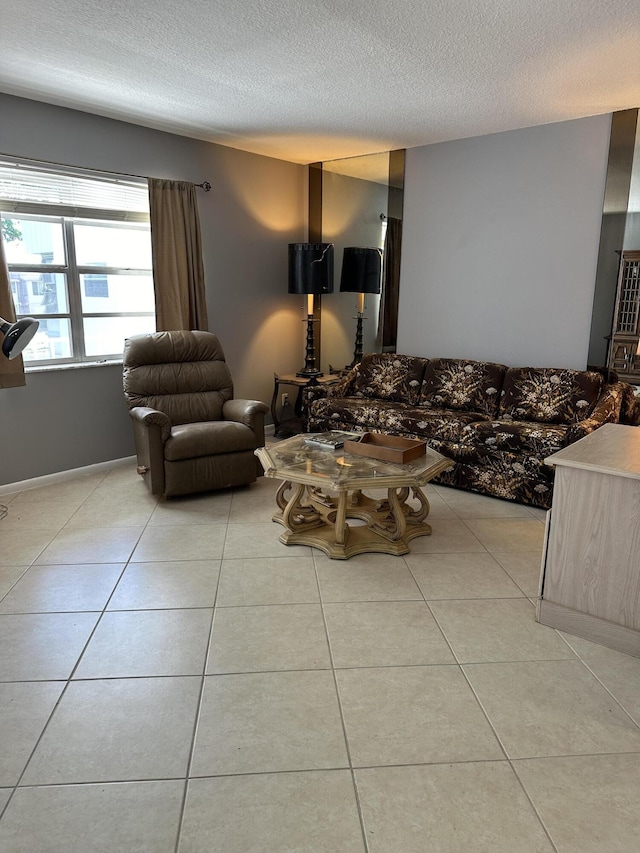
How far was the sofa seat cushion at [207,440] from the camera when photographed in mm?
3824

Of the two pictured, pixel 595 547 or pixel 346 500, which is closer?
pixel 595 547

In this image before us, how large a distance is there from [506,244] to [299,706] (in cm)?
382

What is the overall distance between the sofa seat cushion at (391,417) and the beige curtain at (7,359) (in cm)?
219

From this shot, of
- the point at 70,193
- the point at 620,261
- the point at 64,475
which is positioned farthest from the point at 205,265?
the point at 620,261

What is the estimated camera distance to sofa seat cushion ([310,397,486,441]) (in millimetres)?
4199

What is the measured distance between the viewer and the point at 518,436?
385 centimetres

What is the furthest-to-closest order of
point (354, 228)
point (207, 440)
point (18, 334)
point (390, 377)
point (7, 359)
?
point (354, 228) < point (390, 377) < point (207, 440) < point (7, 359) < point (18, 334)

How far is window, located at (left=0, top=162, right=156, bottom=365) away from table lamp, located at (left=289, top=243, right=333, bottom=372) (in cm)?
132

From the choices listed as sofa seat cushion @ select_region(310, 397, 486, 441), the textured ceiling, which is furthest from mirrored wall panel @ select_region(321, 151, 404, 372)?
sofa seat cushion @ select_region(310, 397, 486, 441)

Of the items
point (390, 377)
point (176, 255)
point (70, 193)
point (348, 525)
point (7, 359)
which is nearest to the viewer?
point (348, 525)

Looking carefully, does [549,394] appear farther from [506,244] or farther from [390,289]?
[390,289]

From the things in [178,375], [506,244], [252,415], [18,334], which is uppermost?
[506,244]

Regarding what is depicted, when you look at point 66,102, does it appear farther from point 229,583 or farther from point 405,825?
point 405,825

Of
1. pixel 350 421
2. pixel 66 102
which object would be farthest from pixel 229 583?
pixel 66 102
